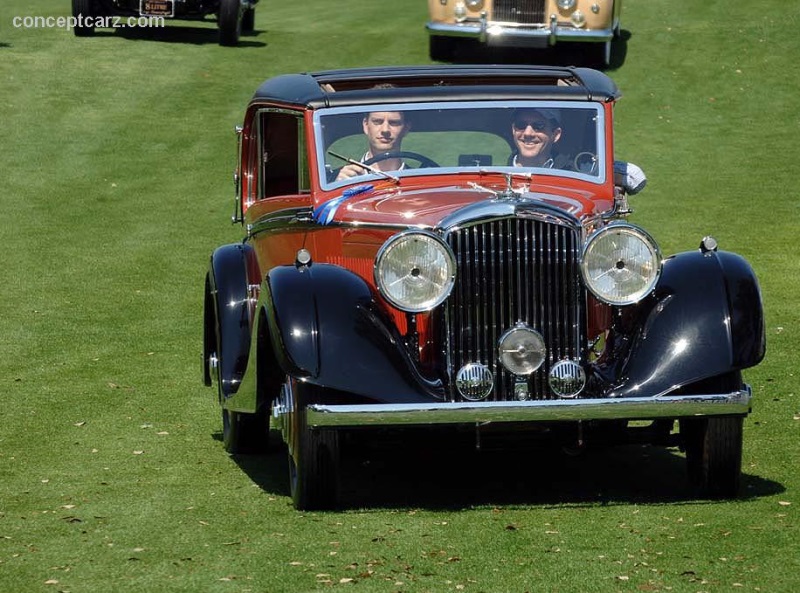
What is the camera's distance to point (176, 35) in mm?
23500

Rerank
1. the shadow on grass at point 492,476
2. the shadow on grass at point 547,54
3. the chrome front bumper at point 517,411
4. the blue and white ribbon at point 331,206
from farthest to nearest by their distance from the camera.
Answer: the shadow on grass at point 547,54, the blue and white ribbon at point 331,206, the shadow on grass at point 492,476, the chrome front bumper at point 517,411

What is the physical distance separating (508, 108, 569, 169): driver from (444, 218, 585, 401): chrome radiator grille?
1093mm

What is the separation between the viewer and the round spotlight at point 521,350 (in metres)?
6.56

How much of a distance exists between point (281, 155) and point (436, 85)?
3.19 ft

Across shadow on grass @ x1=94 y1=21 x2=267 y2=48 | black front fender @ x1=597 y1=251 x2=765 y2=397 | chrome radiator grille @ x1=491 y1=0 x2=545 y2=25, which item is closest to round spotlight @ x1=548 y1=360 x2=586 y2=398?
black front fender @ x1=597 y1=251 x2=765 y2=397

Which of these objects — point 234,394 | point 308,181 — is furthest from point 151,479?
point 308,181

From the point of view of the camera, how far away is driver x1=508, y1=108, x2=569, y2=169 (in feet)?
25.0

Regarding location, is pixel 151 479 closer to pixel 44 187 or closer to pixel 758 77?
pixel 44 187

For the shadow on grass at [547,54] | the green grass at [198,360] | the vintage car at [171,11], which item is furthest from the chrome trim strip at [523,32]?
the vintage car at [171,11]

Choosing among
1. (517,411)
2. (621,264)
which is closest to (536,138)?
(621,264)

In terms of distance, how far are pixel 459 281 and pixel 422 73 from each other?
1.91 metres

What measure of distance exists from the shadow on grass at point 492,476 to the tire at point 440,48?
13799mm

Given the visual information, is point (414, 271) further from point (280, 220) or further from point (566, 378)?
point (280, 220)

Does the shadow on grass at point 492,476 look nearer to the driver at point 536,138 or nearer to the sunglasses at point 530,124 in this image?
the driver at point 536,138
